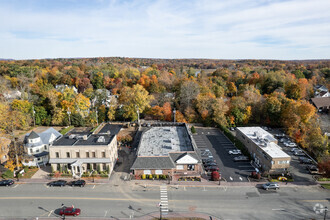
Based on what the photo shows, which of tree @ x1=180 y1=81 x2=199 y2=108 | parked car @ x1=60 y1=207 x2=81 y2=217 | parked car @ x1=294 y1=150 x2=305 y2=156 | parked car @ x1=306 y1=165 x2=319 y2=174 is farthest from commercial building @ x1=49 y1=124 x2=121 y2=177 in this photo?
parked car @ x1=294 y1=150 x2=305 y2=156

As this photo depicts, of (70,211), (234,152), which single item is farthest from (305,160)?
(70,211)

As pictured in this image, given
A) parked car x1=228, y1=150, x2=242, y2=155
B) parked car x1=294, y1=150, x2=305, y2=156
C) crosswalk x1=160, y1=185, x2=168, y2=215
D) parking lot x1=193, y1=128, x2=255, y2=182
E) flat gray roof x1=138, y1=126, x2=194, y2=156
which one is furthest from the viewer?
parked car x1=228, y1=150, x2=242, y2=155

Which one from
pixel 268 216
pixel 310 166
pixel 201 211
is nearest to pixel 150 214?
pixel 201 211

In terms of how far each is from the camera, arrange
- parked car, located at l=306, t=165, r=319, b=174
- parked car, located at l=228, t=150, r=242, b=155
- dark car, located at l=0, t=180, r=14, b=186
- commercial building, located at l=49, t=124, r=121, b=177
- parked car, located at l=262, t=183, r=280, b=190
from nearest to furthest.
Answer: parked car, located at l=262, t=183, r=280, b=190
dark car, located at l=0, t=180, r=14, b=186
commercial building, located at l=49, t=124, r=121, b=177
parked car, located at l=306, t=165, r=319, b=174
parked car, located at l=228, t=150, r=242, b=155

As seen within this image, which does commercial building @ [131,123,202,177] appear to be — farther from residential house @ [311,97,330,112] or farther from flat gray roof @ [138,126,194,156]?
residential house @ [311,97,330,112]

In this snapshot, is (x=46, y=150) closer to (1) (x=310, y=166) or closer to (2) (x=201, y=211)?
(2) (x=201, y=211)

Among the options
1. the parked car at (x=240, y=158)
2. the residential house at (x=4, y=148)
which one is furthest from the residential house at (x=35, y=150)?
the parked car at (x=240, y=158)
